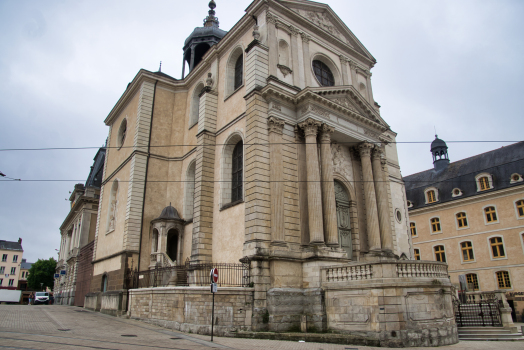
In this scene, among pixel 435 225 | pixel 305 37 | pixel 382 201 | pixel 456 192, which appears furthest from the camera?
pixel 435 225

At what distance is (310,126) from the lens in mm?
19094

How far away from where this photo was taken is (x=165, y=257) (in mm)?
22656

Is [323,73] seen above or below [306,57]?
above

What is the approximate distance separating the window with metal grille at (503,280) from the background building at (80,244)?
116ft

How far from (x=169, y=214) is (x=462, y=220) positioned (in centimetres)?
2949

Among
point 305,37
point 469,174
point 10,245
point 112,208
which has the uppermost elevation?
point 305,37

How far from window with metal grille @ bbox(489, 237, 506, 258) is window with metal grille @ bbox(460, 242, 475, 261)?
1.97 metres

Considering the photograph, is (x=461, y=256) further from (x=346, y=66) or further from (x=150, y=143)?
(x=150, y=143)

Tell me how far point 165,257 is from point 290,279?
29.7 feet

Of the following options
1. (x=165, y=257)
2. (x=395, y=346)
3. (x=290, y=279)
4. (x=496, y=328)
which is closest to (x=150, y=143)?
(x=165, y=257)

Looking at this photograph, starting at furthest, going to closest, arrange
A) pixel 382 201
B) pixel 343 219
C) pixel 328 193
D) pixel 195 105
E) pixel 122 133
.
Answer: pixel 122 133
pixel 195 105
pixel 382 201
pixel 343 219
pixel 328 193

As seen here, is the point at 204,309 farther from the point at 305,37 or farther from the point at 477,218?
the point at 477,218

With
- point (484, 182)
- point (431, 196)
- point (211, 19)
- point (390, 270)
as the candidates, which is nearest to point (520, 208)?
point (484, 182)

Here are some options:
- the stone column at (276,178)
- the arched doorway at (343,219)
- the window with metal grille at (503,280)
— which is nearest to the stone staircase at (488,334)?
the arched doorway at (343,219)
